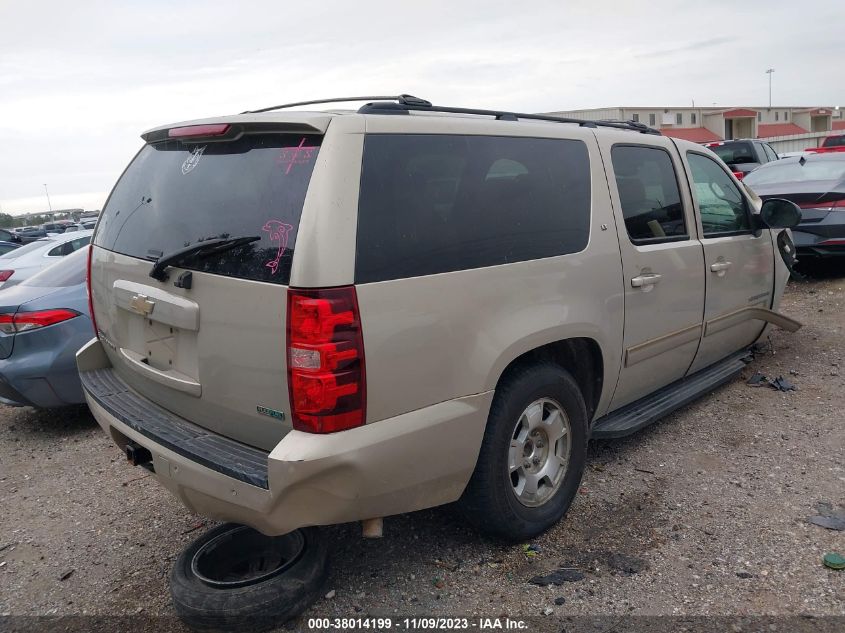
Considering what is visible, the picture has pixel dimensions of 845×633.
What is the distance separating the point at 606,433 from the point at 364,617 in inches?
64.3

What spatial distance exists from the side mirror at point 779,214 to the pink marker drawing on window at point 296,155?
3.56 meters

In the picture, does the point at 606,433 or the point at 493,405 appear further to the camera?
the point at 606,433

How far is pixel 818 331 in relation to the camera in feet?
21.7

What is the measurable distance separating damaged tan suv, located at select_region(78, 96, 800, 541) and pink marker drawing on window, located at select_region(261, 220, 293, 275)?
0.04 ft

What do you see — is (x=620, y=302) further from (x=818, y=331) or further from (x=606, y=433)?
(x=818, y=331)

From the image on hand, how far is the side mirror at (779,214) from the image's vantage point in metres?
4.70

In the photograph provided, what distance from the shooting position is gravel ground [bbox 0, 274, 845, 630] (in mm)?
2852

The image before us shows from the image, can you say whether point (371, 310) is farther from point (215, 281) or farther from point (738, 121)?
point (738, 121)

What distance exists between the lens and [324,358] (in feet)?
7.68

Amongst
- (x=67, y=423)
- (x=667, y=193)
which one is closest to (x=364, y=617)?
(x=667, y=193)

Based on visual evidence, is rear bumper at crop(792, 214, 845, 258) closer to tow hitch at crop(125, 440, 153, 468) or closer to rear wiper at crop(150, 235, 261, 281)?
rear wiper at crop(150, 235, 261, 281)

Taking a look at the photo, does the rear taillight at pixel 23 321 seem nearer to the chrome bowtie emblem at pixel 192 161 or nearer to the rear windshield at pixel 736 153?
the chrome bowtie emblem at pixel 192 161

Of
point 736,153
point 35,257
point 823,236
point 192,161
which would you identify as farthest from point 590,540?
point 736,153

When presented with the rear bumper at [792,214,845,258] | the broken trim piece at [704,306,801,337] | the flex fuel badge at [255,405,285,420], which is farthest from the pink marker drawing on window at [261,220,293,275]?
the rear bumper at [792,214,845,258]
